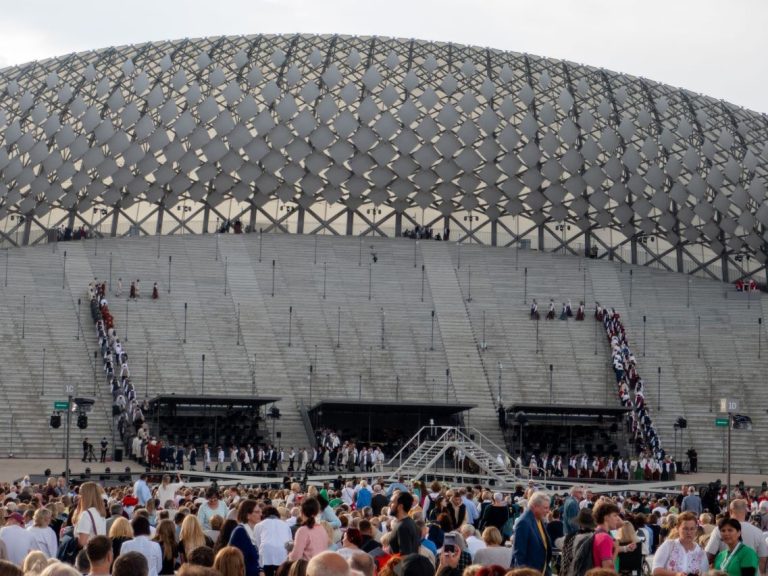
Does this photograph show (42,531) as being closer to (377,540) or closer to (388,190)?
(377,540)

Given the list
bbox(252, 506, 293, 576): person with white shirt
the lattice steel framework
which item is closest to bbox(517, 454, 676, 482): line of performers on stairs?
the lattice steel framework

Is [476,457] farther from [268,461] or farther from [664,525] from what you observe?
[664,525]

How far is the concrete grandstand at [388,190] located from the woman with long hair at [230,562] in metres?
42.0

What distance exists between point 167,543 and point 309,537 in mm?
1759

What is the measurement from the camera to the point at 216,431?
42.9 metres

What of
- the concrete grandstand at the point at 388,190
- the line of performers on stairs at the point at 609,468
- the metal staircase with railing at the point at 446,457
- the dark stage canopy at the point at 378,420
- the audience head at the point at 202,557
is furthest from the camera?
the concrete grandstand at the point at 388,190

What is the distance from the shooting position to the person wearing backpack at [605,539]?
11.0 meters

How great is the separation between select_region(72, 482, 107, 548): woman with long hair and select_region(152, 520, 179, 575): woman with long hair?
0.54 meters

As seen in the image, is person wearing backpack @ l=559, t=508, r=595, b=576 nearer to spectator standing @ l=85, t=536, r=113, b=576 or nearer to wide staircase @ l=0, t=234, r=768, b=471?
spectator standing @ l=85, t=536, r=113, b=576

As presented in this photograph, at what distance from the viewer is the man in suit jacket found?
11969mm

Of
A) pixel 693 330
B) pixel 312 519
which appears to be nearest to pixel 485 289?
pixel 693 330

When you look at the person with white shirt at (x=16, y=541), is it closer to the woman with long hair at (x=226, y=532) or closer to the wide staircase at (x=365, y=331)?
the woman with long hair at (x=226, y=532)

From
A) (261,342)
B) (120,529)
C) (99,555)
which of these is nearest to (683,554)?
(120,529)

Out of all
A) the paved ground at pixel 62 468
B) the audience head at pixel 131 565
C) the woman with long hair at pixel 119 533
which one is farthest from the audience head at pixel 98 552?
the paved ground at pixel 62 468
